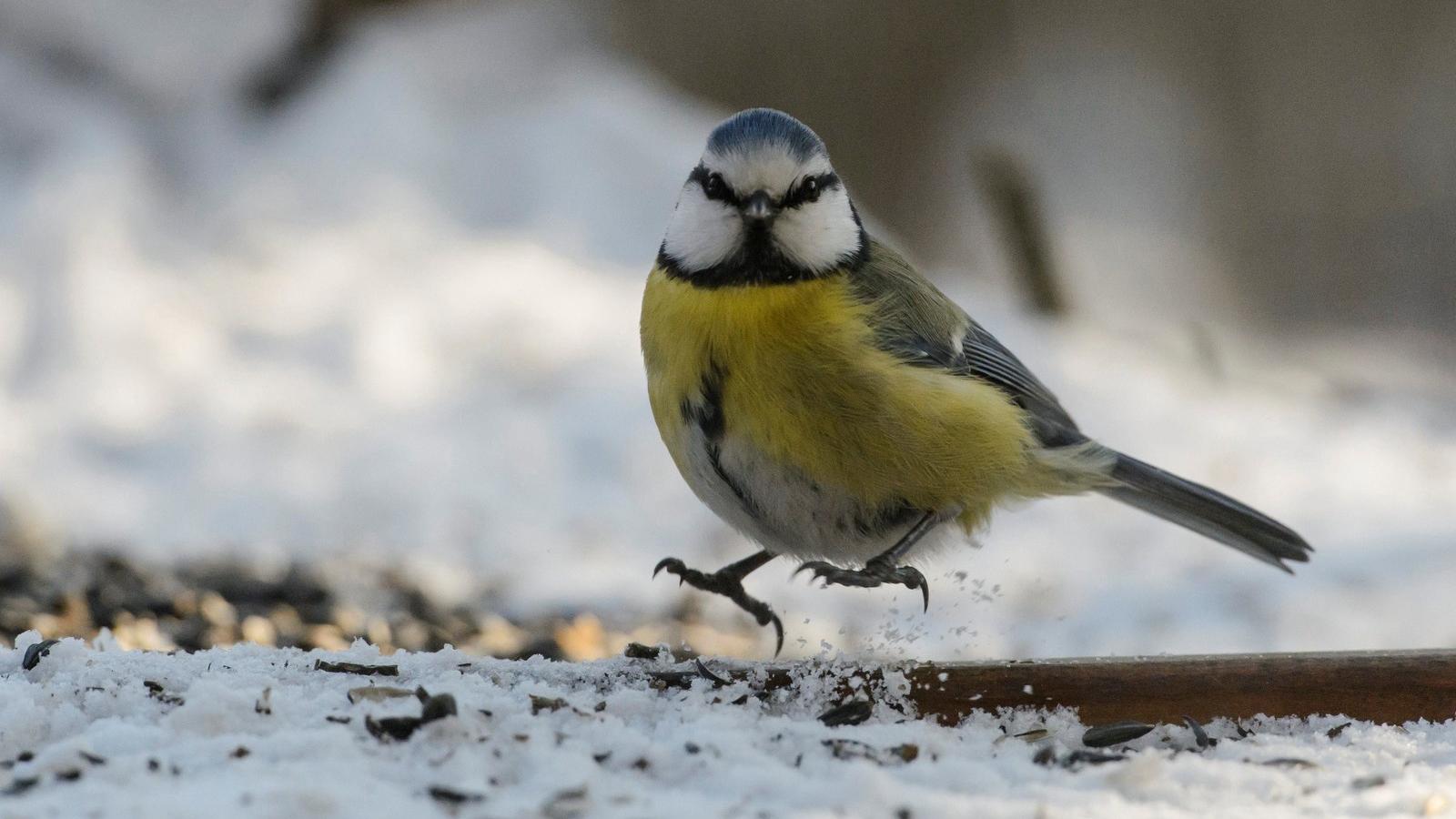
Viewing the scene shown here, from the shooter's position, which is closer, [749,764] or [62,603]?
[749,764]

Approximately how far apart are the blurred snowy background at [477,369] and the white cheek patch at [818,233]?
642mm

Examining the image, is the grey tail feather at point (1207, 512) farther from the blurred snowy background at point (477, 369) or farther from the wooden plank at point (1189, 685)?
the wooden plank at point (1189, 685)

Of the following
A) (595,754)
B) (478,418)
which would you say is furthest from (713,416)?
(478,418)

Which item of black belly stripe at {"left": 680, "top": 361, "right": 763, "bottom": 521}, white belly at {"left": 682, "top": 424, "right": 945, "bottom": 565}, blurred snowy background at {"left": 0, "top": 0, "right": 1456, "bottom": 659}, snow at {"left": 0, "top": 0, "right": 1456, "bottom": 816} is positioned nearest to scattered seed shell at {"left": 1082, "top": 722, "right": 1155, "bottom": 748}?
snow at {"left": 0, "top": 0, "right": 1456, "bottom": 816}

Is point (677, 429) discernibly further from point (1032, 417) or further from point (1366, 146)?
point (1366, 146)

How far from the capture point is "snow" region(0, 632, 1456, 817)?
1.60m

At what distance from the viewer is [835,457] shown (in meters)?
2.30

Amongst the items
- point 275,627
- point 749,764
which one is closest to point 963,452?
point 749,764

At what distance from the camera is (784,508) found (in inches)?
93.3

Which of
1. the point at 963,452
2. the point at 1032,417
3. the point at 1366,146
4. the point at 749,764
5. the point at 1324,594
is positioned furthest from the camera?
the point at 1366,146

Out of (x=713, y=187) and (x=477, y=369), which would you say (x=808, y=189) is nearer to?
(x=713, y=187)

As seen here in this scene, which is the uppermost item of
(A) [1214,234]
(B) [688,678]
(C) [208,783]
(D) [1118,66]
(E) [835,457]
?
(D) [1118,66]

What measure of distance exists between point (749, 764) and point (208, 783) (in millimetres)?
631

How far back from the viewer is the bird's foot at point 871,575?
2367 mm
